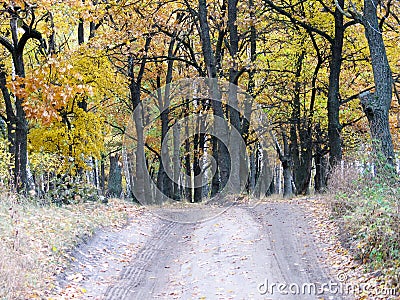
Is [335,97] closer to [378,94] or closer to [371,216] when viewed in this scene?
[378,94]

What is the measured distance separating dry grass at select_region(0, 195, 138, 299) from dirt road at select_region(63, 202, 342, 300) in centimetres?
40

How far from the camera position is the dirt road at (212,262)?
8.13 meters

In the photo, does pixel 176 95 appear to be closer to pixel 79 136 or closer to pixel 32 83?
pixel 79 136

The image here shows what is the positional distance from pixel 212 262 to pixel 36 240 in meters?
3.63

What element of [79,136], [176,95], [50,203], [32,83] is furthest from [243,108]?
[32,83]

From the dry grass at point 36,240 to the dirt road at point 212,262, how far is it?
40 cm

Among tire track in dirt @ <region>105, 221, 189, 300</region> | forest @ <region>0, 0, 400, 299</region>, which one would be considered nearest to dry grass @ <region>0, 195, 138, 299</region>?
forest @ <region>0, 0, 400, 299</region>

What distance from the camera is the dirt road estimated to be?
26.7 ft

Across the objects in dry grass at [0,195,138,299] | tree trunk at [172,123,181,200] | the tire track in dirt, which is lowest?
the tire track in dirt

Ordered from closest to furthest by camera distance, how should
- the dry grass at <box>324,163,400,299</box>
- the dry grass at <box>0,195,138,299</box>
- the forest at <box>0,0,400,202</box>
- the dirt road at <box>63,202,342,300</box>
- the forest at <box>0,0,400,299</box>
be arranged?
the dry grass at <box>0,195,138,299</box> → the dry grass at <box>324,163,400,299</box> → the dirt road at <box>63,202,342,300</box> → the forest at <box>0,0,400,299</box> → the forest at <box>0,0,400,202</box>

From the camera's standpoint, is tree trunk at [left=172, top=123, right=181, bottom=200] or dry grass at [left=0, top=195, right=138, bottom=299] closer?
dry grass at [left=0, top=195, right=138, bottom=299]

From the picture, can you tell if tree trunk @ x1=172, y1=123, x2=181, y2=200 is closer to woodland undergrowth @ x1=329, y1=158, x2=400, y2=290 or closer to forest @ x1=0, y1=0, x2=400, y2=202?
forest @ x1=0, y1=0, x2=400, y2=202

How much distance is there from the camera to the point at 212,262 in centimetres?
982

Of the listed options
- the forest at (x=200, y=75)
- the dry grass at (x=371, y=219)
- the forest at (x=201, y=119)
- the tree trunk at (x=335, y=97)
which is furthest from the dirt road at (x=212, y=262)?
the tree trunk at (x=335, y=97)
